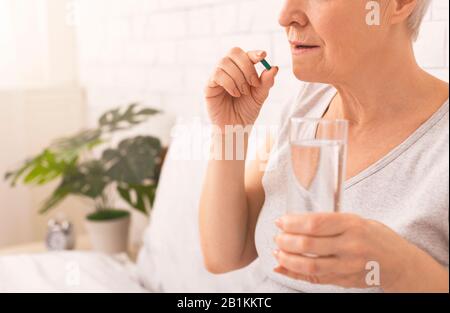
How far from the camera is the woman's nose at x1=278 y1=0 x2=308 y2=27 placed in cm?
47

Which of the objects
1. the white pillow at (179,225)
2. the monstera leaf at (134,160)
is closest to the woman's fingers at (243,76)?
the white pillow at (179,225)

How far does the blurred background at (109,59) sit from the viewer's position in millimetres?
623

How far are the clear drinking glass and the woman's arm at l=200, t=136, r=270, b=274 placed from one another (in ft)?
0.52

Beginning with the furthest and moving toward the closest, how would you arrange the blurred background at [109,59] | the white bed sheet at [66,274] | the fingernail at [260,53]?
the white bed sheet at [66,274], the blurred background at [109,59], the fingernail at [260,53]

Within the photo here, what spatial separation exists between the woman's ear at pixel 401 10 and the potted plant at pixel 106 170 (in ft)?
2.47

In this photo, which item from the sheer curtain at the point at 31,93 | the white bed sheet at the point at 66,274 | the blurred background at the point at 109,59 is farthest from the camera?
the sheer curtain at the point at 31,93

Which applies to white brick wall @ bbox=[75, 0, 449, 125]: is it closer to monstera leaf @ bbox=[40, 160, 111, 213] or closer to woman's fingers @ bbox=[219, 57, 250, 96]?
woman's fingers @ bbox=[219, 57, 250, 96]

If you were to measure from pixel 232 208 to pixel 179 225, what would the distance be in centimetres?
34

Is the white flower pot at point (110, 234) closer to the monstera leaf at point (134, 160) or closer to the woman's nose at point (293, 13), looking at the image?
the monstera leaf at point (134, 160)

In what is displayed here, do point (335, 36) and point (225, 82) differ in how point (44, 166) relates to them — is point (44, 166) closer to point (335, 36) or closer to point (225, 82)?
point (225, 82)

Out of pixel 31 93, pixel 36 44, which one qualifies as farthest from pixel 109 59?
pixel 31 93

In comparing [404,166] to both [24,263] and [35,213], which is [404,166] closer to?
[24,263]

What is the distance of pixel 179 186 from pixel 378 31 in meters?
0.54

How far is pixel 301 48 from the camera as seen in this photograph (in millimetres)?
483
